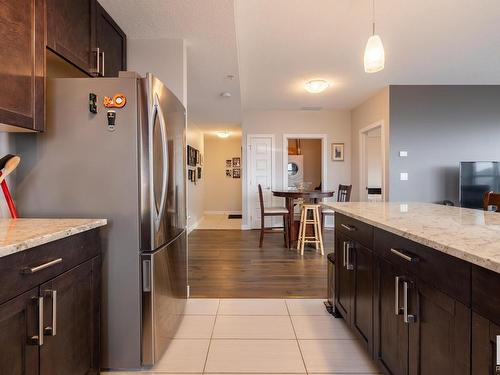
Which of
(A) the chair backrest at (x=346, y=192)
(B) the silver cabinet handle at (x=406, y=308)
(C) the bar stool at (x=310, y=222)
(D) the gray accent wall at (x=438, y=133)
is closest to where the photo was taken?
(B) the silver cabinet handle at (x=406, y=308)

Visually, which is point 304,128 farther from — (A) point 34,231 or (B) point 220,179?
(A) point 34,231

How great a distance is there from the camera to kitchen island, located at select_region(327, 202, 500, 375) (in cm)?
81

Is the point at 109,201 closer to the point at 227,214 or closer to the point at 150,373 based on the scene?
the point at 150,373

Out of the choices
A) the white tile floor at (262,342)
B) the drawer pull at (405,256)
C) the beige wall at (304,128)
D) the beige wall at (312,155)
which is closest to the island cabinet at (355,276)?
the white tile floor at (262,342)

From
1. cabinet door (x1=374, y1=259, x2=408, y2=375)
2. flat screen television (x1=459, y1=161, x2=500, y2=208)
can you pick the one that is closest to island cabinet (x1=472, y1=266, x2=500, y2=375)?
cabinet door (x1=374, y1=259, x2=408, y2=375)

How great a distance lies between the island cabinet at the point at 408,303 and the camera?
2.96 ft

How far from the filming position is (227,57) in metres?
2.99

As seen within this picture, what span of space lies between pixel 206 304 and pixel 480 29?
363 centimetres

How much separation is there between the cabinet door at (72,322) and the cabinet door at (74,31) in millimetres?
1209

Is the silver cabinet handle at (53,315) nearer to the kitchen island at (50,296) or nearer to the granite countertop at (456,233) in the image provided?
the kitchen island at (50,296)

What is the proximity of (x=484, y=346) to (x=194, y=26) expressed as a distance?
2564 mm

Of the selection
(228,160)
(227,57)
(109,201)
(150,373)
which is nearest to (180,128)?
(109,201)

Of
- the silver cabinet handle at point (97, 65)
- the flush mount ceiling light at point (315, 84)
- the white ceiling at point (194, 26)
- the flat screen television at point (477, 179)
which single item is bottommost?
the flat screen television at point (477, 179)

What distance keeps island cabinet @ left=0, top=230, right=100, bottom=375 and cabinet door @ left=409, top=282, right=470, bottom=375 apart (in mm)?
1376
